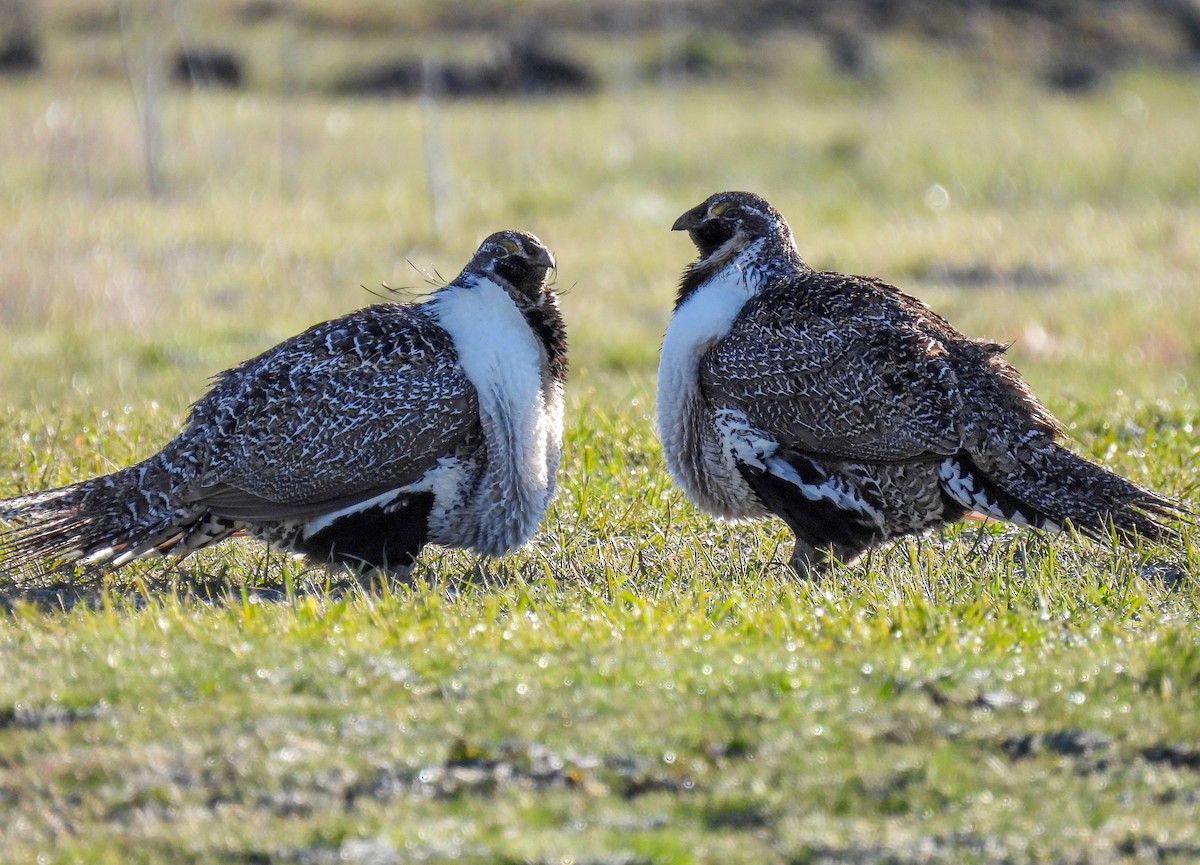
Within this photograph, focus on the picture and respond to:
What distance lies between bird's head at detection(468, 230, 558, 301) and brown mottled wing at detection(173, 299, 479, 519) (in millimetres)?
538

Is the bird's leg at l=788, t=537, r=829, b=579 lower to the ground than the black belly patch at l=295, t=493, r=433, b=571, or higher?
lower

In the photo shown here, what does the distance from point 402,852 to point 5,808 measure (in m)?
1.19

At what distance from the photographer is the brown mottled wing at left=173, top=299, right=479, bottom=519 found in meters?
6.96

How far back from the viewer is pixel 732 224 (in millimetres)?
7965

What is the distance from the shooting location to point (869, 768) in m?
4.80

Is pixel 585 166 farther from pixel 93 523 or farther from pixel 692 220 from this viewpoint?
pixel 93 523

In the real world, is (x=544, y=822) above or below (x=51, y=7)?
below

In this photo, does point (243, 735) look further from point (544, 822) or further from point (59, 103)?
point (59, 103)

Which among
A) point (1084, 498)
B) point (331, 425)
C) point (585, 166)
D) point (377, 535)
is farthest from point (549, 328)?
point (585, 166)

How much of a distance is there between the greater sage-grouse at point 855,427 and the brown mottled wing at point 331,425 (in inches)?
45.6

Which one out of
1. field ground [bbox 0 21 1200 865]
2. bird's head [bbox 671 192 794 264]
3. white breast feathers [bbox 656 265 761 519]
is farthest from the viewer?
bird's head [bbox 671 192 794 264]

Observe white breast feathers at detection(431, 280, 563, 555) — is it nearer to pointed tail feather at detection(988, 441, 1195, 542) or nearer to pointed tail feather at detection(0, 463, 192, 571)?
pointed tail feather at detection(0, 463, 192, 571)

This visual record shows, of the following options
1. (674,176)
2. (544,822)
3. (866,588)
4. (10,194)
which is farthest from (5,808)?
(674,176)

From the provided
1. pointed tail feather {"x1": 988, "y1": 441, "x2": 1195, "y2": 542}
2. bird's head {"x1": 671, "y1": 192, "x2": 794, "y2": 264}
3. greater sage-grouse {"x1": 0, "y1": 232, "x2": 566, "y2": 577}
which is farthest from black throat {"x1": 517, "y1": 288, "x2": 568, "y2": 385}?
pointed tail feather {"x1": 988, "y1": 441, "x2": 1195, "y2": 542}
